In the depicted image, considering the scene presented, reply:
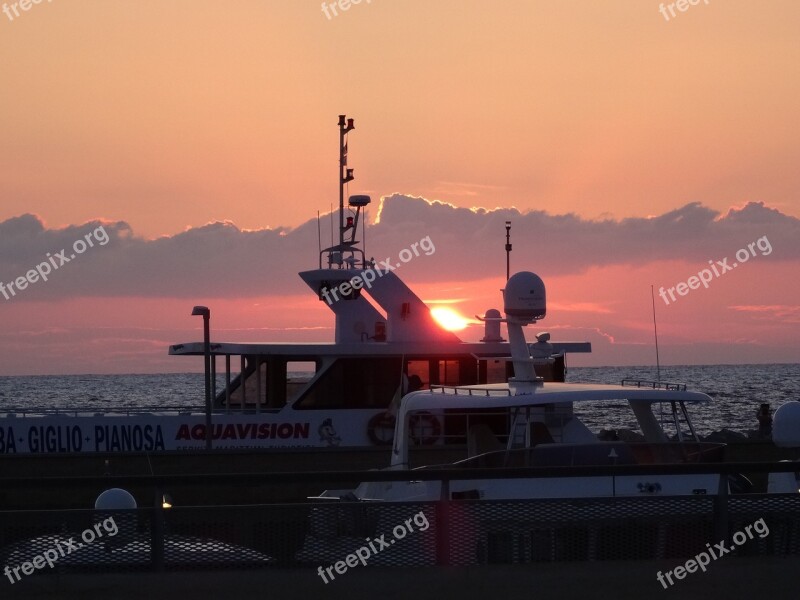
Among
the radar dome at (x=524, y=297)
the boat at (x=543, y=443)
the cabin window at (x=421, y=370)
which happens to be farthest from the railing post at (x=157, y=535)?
the cabin window at (x=421, y=370)

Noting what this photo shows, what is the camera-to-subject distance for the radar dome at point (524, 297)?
1586 cm

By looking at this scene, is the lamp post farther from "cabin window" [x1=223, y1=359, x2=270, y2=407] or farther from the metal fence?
the metal fence

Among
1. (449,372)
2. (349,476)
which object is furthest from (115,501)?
(449,372)

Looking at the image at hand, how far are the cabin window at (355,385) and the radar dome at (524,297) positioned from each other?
23.6ft

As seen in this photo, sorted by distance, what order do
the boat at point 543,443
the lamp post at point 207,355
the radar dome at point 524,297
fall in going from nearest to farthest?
the boat at point 543,443 → the radar dome at point 524,297 → the lamp post at point 207,355

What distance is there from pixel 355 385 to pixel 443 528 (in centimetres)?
1339

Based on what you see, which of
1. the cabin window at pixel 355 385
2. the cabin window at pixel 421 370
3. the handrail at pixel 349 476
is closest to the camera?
the handrail at pixel 349 476

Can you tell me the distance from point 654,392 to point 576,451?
1.46 m

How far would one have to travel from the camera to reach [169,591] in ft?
29.6

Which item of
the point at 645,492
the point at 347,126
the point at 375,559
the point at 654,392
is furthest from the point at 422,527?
the point at 347,126

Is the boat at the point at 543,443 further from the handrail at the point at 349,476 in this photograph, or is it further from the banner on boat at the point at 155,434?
the banner on boat at the point at 155,434

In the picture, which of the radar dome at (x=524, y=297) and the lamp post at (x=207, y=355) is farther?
the lamp post at (x=207, y=355)

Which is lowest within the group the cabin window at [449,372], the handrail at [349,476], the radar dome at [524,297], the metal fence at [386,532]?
the metal fence at [386,532]

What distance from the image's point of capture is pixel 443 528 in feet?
31.2
